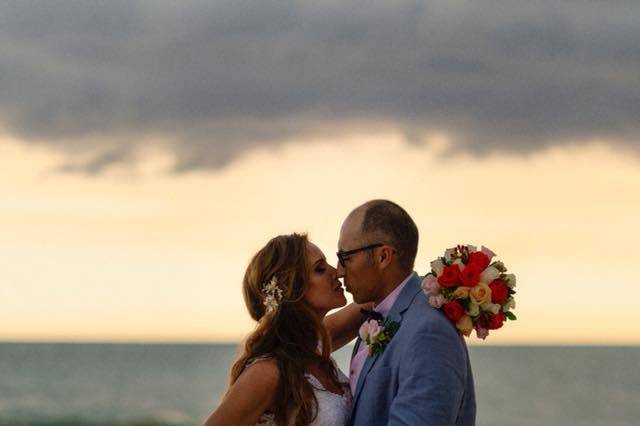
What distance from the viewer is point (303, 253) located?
7.00 meters

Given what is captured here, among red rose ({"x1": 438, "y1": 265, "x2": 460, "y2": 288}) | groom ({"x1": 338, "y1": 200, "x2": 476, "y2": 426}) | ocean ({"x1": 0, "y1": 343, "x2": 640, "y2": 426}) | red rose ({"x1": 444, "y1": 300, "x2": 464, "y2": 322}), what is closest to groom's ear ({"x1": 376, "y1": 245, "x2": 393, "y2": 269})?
groom ({"x1": 338, "y1": 200, "x2": 476, "y2": 426})

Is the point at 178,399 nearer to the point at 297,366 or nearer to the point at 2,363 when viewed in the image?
the point at 2,363

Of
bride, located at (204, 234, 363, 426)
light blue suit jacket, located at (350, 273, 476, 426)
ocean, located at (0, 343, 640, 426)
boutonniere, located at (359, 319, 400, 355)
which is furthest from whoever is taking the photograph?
ocean, located at (0, 343, 640, 426)

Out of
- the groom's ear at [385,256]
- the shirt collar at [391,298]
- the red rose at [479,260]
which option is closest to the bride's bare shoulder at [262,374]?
the shirt collar at [391,298]

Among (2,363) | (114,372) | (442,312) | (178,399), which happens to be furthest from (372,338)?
(2,363)

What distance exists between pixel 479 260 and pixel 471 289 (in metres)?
0.22

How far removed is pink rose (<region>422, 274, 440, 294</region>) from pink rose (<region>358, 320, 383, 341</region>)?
0.33m

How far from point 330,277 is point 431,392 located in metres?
1.22

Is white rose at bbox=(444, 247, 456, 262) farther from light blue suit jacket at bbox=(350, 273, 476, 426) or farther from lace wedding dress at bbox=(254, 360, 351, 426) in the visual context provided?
lace wedding dress at bbox=(254, 360, 351, 426)

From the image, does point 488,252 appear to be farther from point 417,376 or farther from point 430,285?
point 417,376

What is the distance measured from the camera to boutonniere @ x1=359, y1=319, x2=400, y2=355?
21.4 ft

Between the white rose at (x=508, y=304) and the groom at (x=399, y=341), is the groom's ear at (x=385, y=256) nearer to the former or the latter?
the groom at (x=399, y=341)

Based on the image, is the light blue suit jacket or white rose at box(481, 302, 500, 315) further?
white rose at box(481, 302, 500, 315)

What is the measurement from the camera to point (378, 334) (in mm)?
6566
